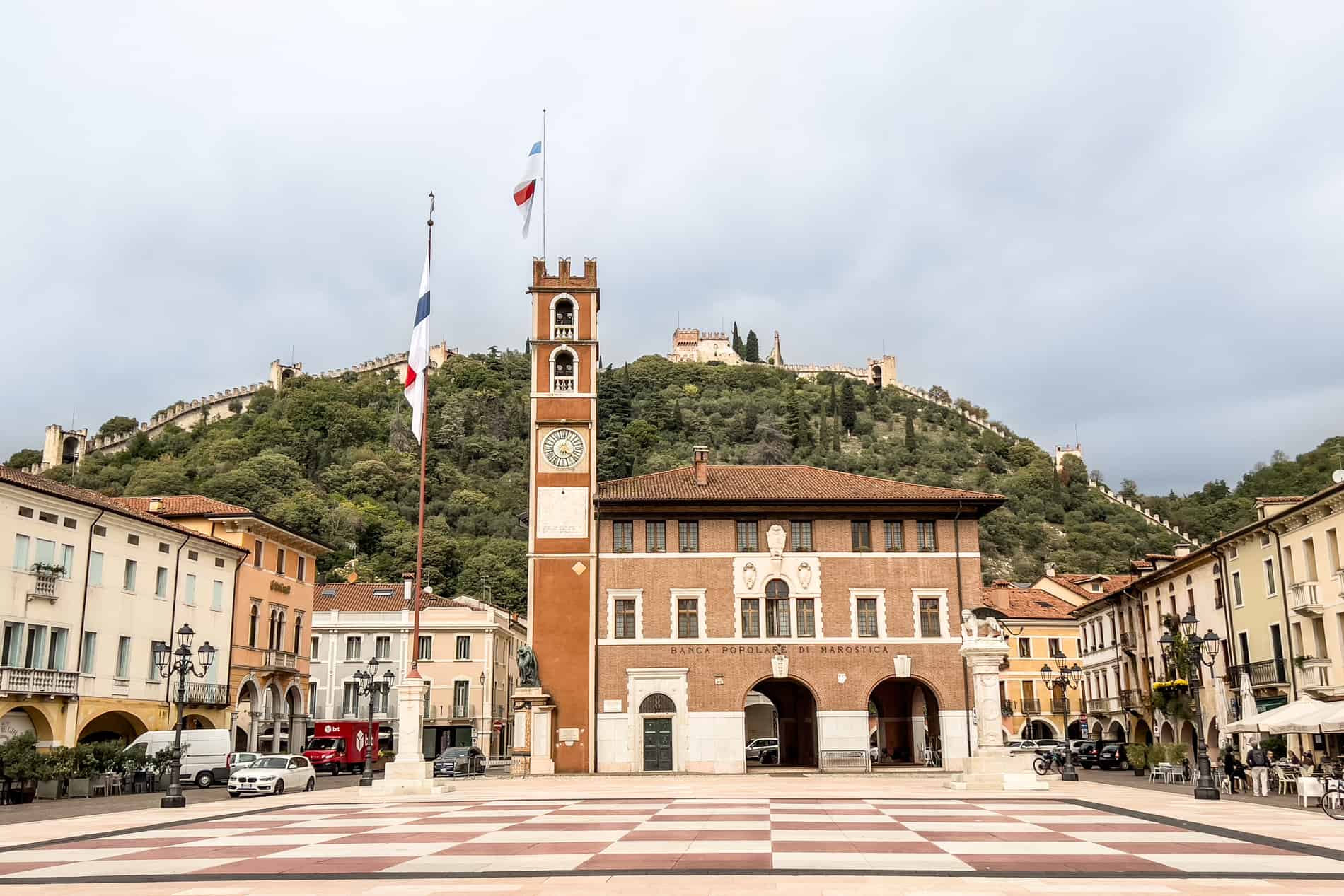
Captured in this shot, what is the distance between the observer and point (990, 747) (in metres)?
28.7

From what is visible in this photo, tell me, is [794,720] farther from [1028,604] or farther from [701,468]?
[1028,604]

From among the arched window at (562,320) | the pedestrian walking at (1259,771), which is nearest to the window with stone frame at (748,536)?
the arched window at (562,320)

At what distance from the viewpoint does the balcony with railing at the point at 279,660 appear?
48781 mm

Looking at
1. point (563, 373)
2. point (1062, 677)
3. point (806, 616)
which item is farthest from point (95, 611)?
point (1062, 677)

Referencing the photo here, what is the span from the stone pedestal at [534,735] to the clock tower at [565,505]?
9.9 inches

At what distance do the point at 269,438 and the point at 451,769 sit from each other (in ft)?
299

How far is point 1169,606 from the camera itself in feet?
155

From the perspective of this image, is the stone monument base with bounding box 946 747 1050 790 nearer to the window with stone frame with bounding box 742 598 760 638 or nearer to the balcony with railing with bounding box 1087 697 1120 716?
the window with stone frame with bounding box 742 598 760 638

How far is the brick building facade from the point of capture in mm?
41625

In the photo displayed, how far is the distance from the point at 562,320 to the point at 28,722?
24436mm

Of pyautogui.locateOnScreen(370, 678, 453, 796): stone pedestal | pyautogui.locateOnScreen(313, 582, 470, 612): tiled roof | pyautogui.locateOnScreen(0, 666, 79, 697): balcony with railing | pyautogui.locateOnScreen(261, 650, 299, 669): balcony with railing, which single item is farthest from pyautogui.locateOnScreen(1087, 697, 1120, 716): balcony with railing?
pyautogui.locateOnScreen(0, 666, 79, 697): balcony with railing

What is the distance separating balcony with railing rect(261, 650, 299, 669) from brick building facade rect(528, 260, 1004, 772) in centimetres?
1467

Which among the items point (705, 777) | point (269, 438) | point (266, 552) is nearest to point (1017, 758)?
point (705, 777)

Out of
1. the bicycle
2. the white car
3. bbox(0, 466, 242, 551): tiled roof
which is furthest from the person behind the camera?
bbox(0, 466, 242, 551): tiled roof
